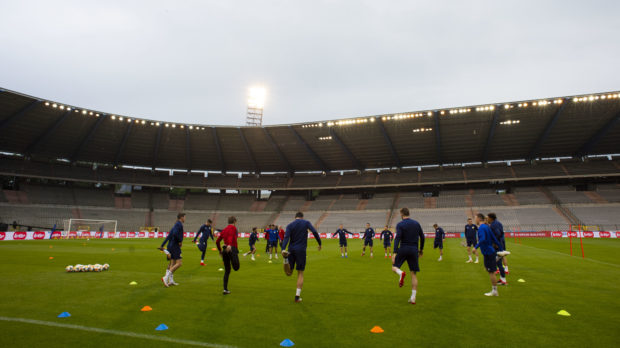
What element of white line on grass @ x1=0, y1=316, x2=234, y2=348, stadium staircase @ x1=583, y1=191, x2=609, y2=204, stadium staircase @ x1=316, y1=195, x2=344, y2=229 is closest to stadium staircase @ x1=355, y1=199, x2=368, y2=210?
stadium staircase @ x1=316, y1=195, x2=344, y2=229

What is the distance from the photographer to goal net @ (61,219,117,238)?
135 ft

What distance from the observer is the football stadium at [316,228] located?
604 cm

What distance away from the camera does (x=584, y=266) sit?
13.9 meters

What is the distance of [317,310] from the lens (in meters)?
6.95

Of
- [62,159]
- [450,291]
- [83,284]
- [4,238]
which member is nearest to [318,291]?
[450,291]

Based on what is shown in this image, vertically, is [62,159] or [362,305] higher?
[62,159]

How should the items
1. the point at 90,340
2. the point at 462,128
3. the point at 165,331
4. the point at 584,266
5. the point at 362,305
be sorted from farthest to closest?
the point at 462,128
the point at 584,266
the point at 362,305
the point at 165,331
the point at 90,340

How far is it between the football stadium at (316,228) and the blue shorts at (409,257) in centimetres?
4

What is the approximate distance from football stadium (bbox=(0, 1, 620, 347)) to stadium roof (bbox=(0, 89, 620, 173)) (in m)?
0.34

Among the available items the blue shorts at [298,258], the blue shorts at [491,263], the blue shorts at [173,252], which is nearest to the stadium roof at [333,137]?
the blue shorts at [491,263]

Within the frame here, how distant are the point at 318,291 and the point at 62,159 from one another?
59441 mm

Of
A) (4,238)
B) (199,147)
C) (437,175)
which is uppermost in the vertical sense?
(199,147)

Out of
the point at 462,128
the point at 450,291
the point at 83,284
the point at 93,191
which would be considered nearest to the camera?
the point at 450,291

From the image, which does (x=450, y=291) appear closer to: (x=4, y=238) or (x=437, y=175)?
(x=4, y=238)
